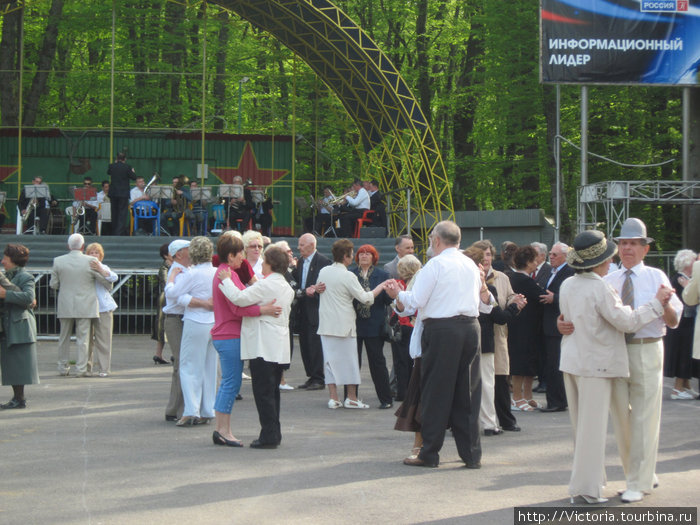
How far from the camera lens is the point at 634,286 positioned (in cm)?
757

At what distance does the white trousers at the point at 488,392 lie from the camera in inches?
406

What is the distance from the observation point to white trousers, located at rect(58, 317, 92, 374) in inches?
589

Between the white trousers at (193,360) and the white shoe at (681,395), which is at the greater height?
the white trousers at (193,360)

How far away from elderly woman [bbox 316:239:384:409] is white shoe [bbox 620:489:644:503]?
16.7ft

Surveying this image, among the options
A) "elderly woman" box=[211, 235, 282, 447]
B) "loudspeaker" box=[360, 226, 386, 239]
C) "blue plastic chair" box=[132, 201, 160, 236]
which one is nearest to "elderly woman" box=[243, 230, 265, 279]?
"elderly woman" box=[211, 235, 282, 447]

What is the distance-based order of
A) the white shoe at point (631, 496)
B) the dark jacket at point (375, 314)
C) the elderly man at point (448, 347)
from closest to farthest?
the white shoe at point (631, 496) → the elderly man at point (448, 347) → the dark jacket at point (375, 314)

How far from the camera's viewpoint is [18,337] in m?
11.5

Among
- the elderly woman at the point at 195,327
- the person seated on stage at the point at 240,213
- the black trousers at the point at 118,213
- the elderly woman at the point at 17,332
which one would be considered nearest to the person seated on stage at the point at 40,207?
the black trousers at the point at 118,213

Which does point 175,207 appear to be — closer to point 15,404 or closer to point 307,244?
point 307,244

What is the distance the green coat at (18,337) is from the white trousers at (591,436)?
6.50 metres

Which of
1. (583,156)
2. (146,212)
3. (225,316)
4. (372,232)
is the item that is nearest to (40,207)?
(146,212)

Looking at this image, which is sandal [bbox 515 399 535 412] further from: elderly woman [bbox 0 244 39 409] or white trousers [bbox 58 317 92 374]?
white trousers [bbox 58 317 92 374]

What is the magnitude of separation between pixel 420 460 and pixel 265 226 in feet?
61.8

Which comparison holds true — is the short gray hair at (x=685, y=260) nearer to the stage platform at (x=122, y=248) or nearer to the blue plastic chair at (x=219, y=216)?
the stage platform at (x=122, y=248)
